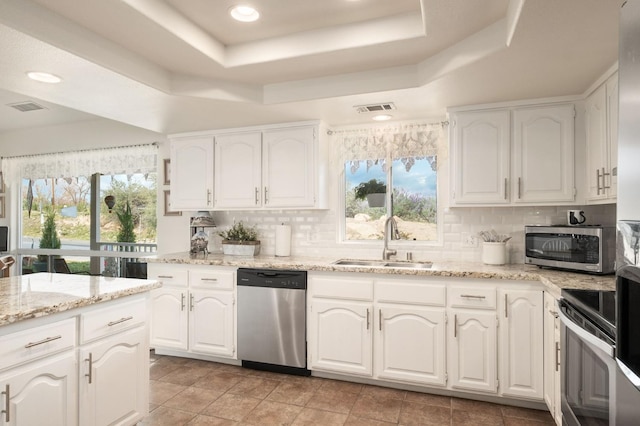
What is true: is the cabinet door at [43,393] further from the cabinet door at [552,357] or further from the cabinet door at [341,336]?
the cabinet door at [552,357]

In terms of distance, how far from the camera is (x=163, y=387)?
2.98 m

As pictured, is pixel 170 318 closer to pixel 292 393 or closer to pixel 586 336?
pixel 292 393

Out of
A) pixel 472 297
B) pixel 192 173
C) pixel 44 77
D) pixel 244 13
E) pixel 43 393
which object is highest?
pixel 244 13

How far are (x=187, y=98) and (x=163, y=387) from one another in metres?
2.18

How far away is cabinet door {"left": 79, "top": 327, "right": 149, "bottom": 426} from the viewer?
6.20 feet

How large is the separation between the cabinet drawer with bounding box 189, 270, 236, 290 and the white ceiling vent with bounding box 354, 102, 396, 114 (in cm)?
173

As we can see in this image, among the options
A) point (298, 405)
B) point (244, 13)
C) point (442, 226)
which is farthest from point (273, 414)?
point (244, 13)

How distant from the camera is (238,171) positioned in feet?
12.3

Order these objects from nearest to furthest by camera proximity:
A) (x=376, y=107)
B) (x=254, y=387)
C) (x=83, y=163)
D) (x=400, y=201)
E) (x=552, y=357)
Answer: (x=552, y=357) < (x=254, y=387) < (x=376, y=107) < (x=400, y=201) < (x=83, y=163)

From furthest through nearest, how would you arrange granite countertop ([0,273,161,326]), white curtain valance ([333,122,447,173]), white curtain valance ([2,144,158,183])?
white curtain valance ([2,144,158,183]) → white curtain valance ([333,122,447,173]) → granite countertop ([0,273,161,326])

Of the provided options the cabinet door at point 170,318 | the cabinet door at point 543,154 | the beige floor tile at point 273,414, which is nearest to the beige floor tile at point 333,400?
the beige floor tile at point 273,414

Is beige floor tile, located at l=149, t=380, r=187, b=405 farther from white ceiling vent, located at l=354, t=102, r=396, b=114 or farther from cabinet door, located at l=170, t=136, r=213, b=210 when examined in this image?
white ceiling vent, located at l=354, t=102, r=396, b=114

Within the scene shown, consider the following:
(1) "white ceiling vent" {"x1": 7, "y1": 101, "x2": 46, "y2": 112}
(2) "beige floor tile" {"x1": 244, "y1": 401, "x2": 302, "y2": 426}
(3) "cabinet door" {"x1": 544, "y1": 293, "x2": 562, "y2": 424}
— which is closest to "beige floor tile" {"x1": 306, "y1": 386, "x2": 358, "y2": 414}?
(2) "beige floor tile" {"x1": 244, "y1": 401, "x2": 302, "y2": 426}

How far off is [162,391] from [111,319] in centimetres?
117
